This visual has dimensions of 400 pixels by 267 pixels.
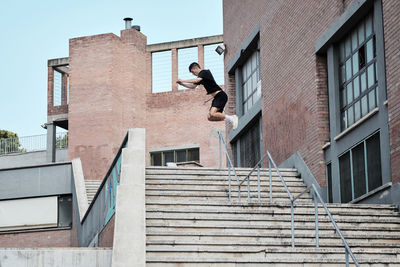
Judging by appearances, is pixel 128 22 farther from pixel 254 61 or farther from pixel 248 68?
pixel 254 61

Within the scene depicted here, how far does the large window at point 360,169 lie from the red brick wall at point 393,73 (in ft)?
2.90

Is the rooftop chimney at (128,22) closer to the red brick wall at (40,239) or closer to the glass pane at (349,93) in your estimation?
the red brick wall at (40,239)

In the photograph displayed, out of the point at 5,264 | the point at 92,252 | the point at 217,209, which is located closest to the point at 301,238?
the point at 217,209

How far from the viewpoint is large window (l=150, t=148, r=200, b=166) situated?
126 feet

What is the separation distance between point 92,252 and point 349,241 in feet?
13.0

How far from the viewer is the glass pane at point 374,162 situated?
14374 mm

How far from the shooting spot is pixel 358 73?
15859 mm

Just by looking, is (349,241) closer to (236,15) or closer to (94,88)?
(236,15)

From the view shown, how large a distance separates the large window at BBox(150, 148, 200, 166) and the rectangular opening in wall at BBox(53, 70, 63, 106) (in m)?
6.43

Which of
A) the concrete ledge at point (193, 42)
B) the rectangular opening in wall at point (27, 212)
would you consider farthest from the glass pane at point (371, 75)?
the concrete ledge at point (193, 42)

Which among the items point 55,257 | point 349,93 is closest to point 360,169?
point 349,93

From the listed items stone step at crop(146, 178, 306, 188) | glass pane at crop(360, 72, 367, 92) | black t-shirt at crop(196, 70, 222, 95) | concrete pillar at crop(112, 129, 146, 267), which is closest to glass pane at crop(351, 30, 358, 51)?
glass pane at crop(360, 72, 367, 92)

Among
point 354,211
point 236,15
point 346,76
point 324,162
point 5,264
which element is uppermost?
point 236,15

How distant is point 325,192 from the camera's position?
→ 55.3 feet
